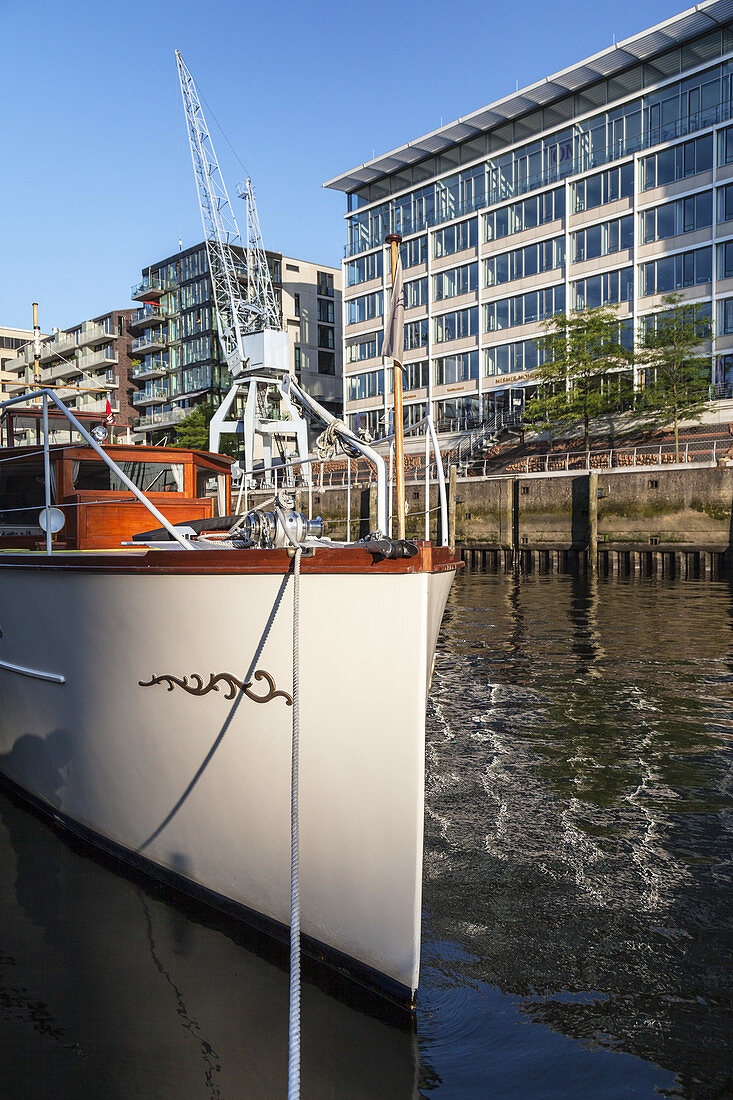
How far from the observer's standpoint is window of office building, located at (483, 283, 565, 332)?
4509cm

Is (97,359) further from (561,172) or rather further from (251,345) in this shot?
(251,345)

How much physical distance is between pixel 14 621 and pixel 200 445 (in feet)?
178

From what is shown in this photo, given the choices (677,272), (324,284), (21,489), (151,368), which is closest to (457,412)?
(677,272)

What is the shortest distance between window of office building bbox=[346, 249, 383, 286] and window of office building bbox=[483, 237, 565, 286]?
9.46 metres

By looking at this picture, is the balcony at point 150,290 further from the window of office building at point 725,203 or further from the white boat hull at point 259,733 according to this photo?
the white boat hull at point 259,733

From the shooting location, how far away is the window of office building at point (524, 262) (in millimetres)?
45031

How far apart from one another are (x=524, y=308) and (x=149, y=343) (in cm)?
4150

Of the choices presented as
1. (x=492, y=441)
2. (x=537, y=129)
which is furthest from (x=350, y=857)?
(x=537, y=129)

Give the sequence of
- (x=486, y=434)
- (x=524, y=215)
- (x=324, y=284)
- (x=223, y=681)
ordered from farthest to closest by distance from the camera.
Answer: (x=324, y=284)
(x=524, y=215)
(x=486, y=434)
(x=223, y=681)

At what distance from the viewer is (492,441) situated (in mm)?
Result: 44562

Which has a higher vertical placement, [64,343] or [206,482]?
[64,343]

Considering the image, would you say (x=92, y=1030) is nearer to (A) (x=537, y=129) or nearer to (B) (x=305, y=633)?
(B) (x=305, y=633)

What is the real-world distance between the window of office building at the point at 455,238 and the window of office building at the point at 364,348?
268 inches

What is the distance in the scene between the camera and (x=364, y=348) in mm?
56844
